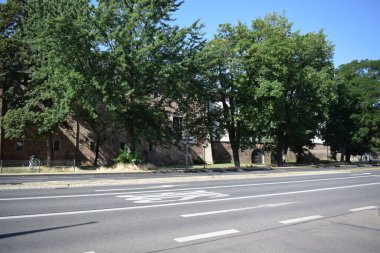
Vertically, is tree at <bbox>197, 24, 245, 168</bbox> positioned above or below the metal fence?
above

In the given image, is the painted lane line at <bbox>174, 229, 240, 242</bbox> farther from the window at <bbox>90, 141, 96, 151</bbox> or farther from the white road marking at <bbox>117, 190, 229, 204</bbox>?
the window at <bbox>90, 141, 96, 151</bbox>

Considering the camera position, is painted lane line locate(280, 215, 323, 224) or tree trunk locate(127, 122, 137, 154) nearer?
painted lane line locate(280, 215, 323, 224)

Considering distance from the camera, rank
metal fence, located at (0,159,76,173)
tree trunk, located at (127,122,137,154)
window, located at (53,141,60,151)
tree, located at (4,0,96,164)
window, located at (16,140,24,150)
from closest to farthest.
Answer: tree, located at (4,0,96,164) → metal fence, located at (0,159,76,173) → tree trunk, located at (127,122,137,154) → window, located at (16,140,24,150) → window, located at (53,141,60,151)

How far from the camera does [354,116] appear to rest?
175ft

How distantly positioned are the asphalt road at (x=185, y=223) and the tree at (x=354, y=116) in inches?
1711

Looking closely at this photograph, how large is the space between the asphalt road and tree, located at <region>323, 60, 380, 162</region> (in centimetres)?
4346

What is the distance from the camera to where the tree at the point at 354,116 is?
173 ft

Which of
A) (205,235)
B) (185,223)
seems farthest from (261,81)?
(205,235)

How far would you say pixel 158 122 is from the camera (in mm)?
33500

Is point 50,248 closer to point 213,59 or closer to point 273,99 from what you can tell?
point 213,59

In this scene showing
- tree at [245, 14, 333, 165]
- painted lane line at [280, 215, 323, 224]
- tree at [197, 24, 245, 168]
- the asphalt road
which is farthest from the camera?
tree at [245, 14, 333, 165]

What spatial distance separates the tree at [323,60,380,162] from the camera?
52594 mm

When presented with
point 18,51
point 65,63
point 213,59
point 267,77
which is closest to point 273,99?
point 267,77

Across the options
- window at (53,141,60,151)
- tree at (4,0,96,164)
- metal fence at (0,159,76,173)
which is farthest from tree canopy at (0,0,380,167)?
window at (53,141,60,151)
